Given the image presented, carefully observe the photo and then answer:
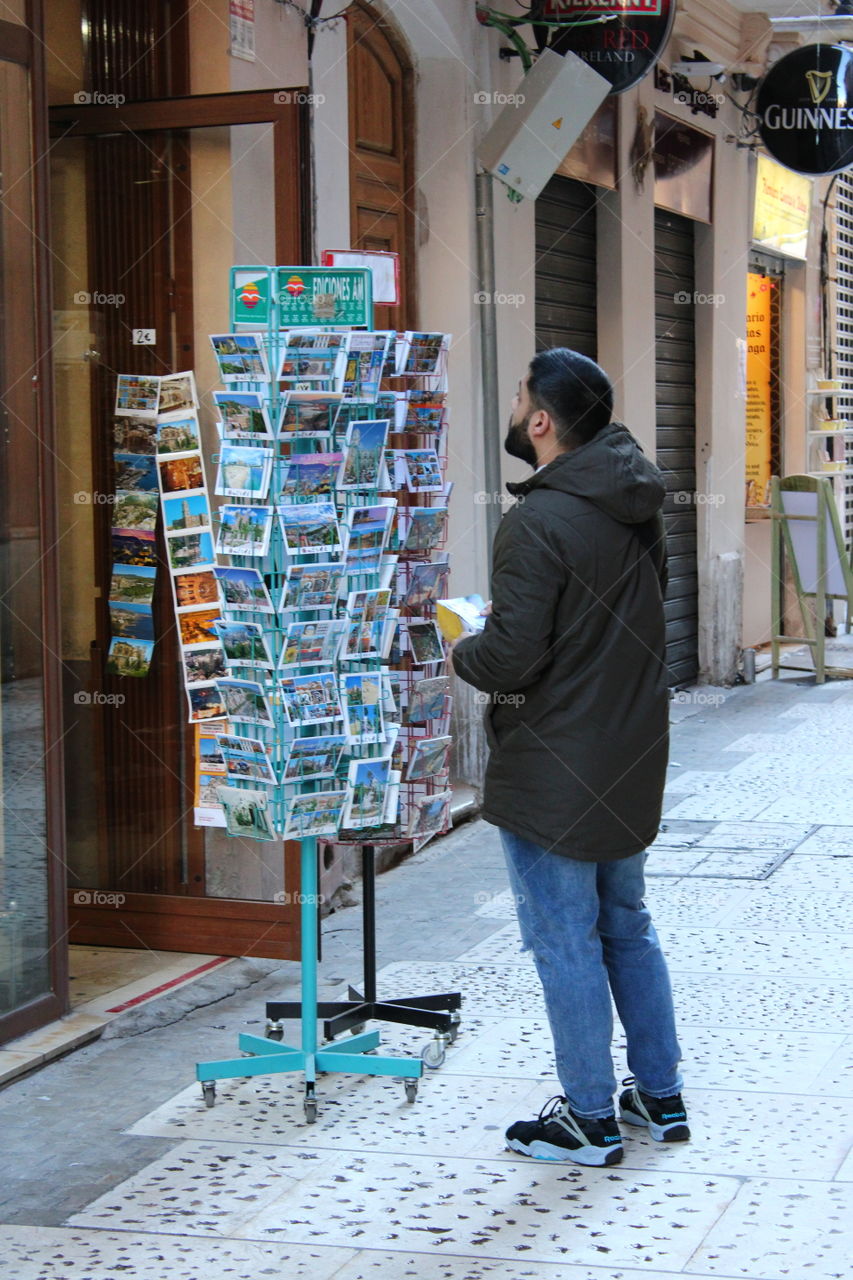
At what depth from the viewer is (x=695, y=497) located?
493 inches

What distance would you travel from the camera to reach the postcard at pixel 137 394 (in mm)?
5809

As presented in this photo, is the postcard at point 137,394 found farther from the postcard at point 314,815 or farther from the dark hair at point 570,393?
the dark hair at point 570,393

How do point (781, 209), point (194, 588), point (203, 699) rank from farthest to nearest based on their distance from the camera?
point (781, 209), point (194, 588), point (203, 699)

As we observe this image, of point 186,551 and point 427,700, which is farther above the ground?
point 186,551

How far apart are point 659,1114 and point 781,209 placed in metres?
11.3

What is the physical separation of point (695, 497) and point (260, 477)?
859cm

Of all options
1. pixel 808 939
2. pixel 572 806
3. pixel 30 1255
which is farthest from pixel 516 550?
pixel 808 939

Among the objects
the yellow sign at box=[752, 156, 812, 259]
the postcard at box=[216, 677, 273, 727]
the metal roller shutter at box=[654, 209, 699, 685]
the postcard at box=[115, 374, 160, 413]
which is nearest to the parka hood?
the postcard at box=[216, 677, 273, 727]

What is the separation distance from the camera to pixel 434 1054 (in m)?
4.80

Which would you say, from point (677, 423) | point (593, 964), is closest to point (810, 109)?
point (677, 423)

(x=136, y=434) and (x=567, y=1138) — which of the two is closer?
(x=567, y=1138)

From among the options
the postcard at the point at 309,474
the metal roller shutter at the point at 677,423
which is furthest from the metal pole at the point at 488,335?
the postcard at the point at 309,474

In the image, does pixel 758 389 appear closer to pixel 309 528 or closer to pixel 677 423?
pixel 677 423

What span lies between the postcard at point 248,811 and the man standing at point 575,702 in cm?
61
